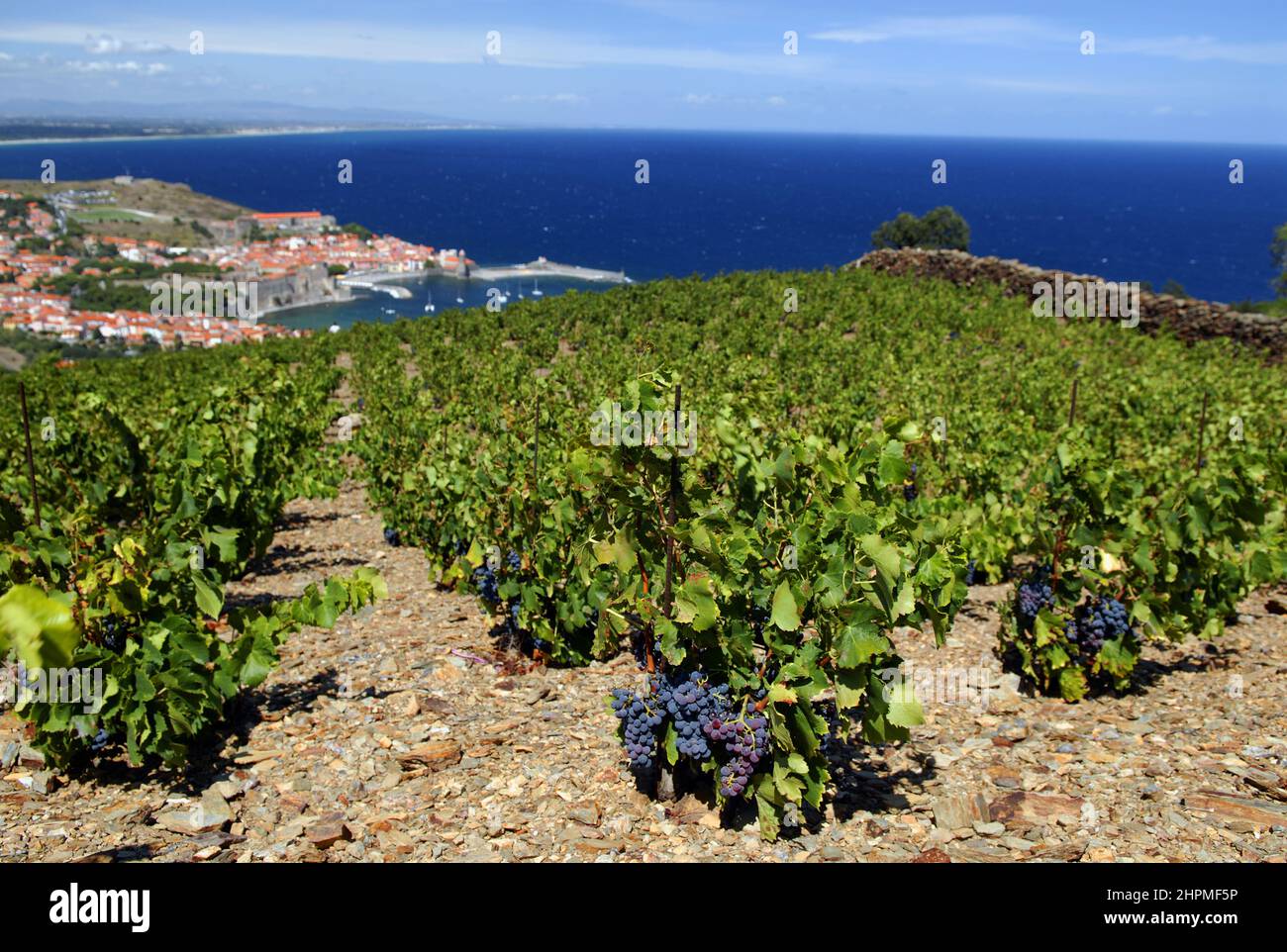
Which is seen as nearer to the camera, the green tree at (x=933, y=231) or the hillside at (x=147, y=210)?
the green tree at (x=933, y=231)

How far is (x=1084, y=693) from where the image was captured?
644 cm

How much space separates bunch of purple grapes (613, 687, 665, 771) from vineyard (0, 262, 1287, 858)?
12 mm

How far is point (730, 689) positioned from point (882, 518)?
114cm

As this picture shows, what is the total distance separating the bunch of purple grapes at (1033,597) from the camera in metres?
6.31

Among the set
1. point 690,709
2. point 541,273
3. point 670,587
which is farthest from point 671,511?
point 541,273

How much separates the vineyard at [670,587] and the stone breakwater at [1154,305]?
1349cm

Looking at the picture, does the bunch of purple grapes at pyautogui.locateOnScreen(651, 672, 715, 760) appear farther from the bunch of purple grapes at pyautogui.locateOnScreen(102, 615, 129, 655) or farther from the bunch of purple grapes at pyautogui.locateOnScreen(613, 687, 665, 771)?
the bunch of purple grapes at pyautogui.locateOnScreen(102, 615, 129, 655)

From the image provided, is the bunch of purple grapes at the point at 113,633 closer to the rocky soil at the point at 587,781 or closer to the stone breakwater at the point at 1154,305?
the rocky soil at the point at 587,781

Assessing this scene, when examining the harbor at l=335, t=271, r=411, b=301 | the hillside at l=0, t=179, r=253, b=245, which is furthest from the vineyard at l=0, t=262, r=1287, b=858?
the hillside at l=0, t=179, r=253, b=245

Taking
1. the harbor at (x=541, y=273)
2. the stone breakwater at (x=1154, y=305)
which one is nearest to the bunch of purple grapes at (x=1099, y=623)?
the stone breakwater at (x=1154, y=305)

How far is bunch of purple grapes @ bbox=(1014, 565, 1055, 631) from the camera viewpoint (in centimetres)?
631

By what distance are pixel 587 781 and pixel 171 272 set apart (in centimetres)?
10260
